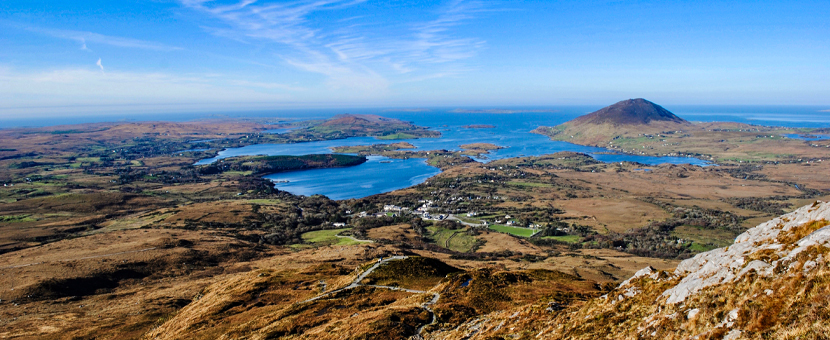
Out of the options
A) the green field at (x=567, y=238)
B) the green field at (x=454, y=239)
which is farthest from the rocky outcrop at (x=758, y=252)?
the green field at (x=567, y=238)

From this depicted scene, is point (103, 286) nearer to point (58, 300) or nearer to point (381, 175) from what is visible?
point (58, 300)

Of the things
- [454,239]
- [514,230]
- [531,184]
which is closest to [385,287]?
[454,239]

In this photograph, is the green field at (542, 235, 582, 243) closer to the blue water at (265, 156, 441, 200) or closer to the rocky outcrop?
the blue water at (265, 156, 441, 200)

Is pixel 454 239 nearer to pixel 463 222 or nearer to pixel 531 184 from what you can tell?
pixel 463 222

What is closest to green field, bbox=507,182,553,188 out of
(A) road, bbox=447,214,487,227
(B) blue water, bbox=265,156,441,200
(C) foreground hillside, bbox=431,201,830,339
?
(B) blue water, bbox=265,156,441,200

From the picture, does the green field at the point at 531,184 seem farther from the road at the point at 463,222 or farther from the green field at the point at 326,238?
the green field at the point at 326,238

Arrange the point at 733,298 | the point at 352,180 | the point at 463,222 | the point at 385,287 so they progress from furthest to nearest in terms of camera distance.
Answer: the point at 352,180
the point at 463,222
the point at 385,287
the point at 733,298

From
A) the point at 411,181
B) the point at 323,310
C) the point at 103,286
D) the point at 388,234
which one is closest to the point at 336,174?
the point at 411,181
